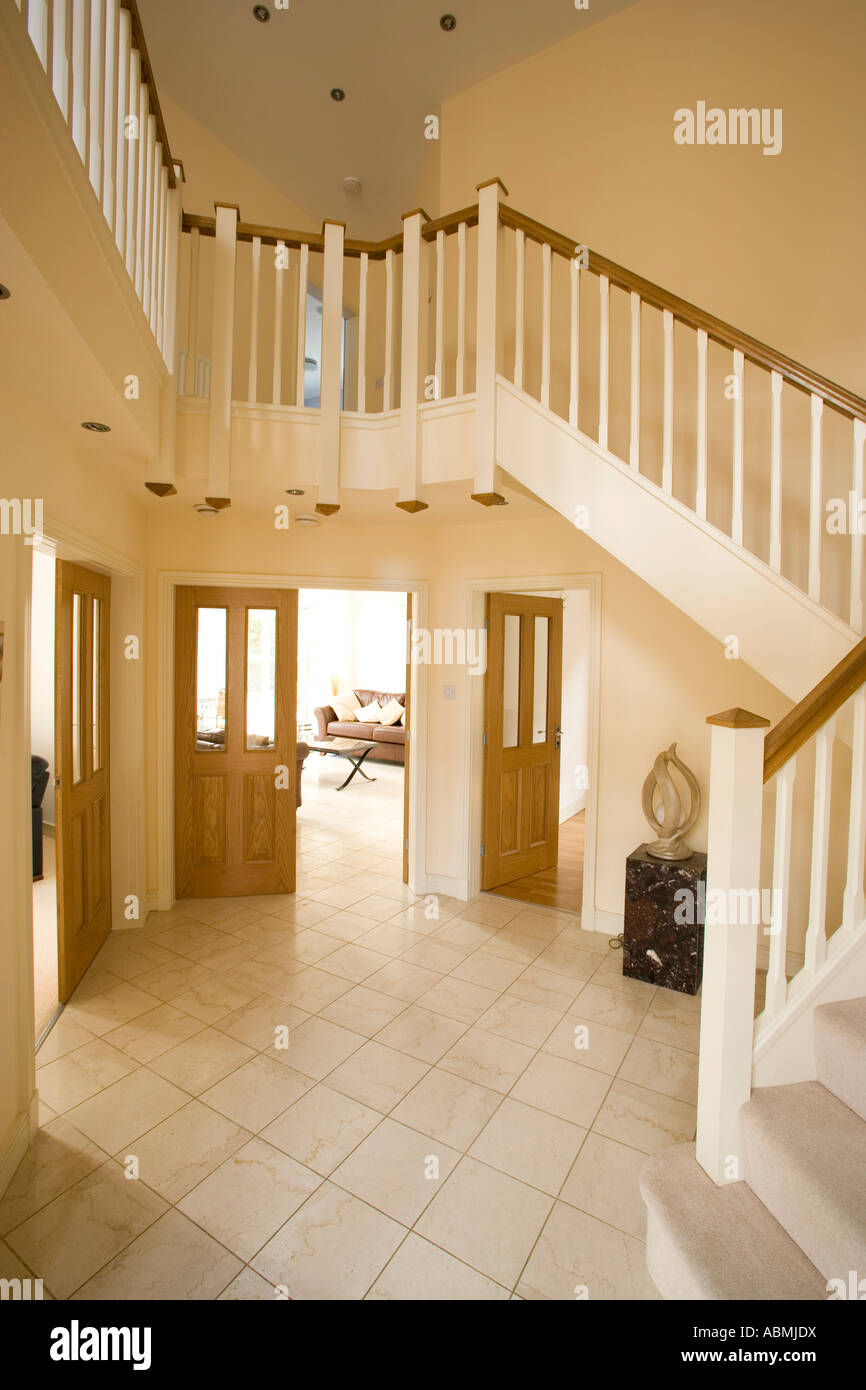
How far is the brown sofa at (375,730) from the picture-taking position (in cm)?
917

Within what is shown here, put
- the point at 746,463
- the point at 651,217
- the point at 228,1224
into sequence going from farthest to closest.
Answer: the point at 651,217
the point at 746,463
the point at 228,1224

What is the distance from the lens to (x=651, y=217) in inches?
148

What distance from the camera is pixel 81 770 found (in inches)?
135

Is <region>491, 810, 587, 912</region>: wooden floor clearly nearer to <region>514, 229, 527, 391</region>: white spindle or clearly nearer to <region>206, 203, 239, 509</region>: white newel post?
<region>514, 229, 527, 391</region>: white spindle

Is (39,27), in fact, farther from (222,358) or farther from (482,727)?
(482,727)

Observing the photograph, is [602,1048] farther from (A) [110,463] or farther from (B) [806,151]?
(B) [806,151]

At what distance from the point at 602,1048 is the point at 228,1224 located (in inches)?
67.3

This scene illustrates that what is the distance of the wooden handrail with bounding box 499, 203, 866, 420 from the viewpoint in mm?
2385

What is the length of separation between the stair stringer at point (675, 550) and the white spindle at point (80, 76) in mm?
1845

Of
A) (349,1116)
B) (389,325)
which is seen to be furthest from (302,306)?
(349,1116)

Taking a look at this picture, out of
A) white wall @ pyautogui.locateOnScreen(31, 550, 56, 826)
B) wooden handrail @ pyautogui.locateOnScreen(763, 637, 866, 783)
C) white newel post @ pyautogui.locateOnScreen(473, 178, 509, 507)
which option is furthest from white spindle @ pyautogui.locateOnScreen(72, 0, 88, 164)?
white wall @ pyautogui.locateOnScreen(31, 550, 56, 826)

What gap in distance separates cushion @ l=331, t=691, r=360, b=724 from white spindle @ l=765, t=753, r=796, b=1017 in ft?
27.2
